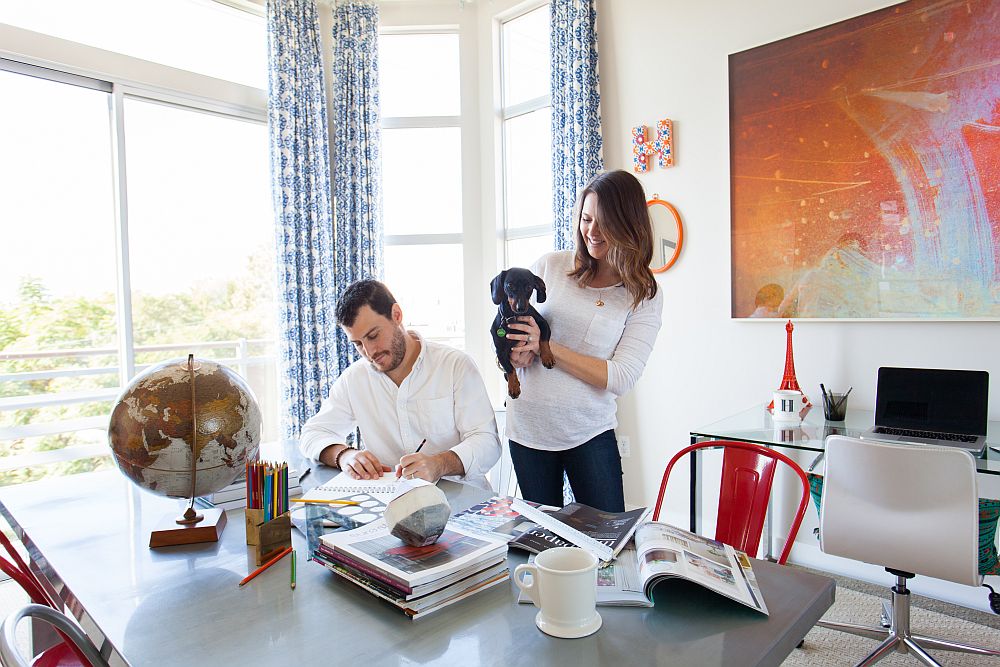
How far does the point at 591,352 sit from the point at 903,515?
3.36 ft

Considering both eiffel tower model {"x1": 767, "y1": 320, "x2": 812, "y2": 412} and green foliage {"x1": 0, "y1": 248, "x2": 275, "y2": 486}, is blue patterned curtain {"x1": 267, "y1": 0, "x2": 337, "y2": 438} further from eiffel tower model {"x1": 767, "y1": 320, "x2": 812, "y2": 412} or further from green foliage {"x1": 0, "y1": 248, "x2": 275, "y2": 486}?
eiffel tower model {"x1": 767, "y1": 320, "x2": 812, "y2": 412}

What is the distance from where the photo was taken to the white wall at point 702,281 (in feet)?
8.68

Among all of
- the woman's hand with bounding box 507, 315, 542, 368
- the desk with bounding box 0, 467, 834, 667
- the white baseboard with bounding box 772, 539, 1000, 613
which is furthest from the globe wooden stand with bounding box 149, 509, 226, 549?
the white baseboard with bounding box 772, 539, 1000, 613

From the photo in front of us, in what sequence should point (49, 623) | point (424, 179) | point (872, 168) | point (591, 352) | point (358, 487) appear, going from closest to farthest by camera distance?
point (49, 623), point (358, 487), point (591, 352), point (872, 168), point (424, 179)

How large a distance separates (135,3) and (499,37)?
2.13 m

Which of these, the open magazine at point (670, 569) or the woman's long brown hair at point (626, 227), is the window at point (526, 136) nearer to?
the woman's long brown hair at point (626, 227)

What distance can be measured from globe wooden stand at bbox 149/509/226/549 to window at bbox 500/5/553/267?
9.59 feet

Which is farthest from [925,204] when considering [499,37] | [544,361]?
[499,37]

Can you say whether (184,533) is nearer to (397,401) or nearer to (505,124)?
(397,401)

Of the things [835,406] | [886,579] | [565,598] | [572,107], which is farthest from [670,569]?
[572,107]

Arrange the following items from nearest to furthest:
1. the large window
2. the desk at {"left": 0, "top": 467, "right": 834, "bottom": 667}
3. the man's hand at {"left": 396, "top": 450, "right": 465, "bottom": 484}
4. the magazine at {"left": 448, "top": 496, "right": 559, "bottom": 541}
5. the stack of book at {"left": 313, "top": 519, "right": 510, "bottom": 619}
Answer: the desk at {"left": 0, "top": 467, "right": 834, "bottom": 667} < the stack of book at {"left": 313, "top": 519, "right": 510, "bottom": 619} < the magazine at {"left": 448, "top": 496, "right": 559, "bottom": 541} < the man's hand at {"left": 396, "top": 450, "right": 465, "bottom": 484} < the large window

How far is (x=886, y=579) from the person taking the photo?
101 inches

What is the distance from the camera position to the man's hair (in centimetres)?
175

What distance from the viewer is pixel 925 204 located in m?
2.43
